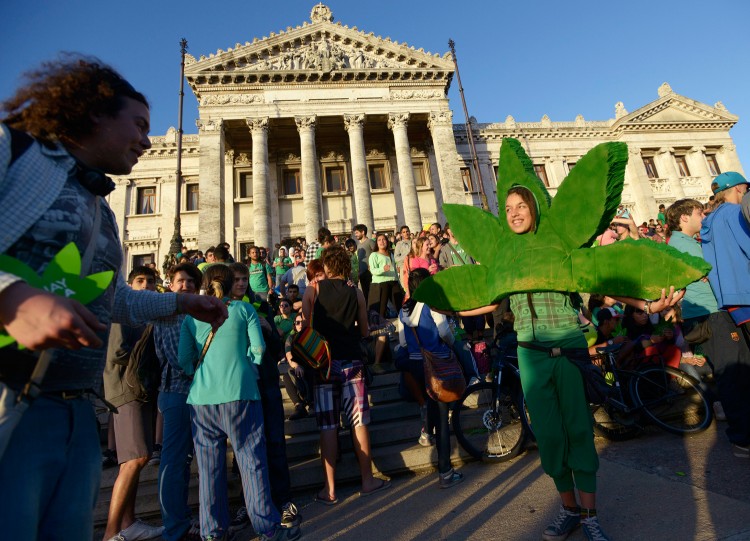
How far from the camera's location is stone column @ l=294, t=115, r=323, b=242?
821 inches

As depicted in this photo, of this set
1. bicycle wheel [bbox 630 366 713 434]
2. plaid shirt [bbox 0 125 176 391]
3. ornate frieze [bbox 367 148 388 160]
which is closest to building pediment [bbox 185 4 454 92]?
ornate frieze [bbox 367 148 388 160]

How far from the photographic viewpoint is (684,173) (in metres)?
29.7

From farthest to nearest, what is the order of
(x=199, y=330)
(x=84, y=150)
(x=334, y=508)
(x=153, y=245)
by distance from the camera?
(x=153, y=245), (x=334, y=508), (x=199, y=330), (x=84, y=150)

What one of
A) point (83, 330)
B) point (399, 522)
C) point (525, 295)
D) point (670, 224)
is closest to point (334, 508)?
point (399, 522)

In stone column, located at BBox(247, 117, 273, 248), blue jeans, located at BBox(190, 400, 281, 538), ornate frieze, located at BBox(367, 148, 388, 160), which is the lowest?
blue jeans, located at BBox(190, 400, 281, 538)

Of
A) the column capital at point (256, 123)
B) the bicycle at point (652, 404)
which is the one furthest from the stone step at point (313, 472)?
the column capital at point (256, 123)

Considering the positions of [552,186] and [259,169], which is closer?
[259,169]

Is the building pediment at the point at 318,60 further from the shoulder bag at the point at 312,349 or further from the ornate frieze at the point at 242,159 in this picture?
the shoulder bag at the point at 312,349

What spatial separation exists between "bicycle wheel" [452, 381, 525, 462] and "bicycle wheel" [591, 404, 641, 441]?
3.06 feet

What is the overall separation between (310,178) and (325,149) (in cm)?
503

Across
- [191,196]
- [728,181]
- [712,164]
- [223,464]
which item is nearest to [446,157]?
[191,196]

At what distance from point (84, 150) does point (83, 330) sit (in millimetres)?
835

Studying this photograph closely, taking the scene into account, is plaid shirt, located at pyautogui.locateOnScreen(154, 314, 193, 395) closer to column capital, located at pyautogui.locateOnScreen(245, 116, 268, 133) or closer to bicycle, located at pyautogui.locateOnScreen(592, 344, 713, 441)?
bicycle, located at pyautogui.locateOnScreen(592, 344, 713, 441)

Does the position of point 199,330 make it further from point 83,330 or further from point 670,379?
point 670,379
